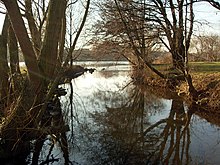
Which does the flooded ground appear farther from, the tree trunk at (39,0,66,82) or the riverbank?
the tree trunk at (39,0,66,82)

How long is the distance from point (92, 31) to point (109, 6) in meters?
2.93

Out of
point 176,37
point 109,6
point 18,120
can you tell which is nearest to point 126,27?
point 109,6

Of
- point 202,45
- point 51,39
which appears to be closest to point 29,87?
point 51,39

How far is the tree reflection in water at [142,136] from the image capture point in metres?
7.09

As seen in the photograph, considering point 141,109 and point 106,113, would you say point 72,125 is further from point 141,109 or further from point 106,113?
point 141,109

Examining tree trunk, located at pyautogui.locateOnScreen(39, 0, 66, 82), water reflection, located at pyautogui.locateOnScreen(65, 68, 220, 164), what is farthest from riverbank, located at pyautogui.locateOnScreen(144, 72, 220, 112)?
tree trunk, located at pyautogui.locateOnScreen(39, 0, 66, 82)

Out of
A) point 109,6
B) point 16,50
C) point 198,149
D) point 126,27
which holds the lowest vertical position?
point 198,149

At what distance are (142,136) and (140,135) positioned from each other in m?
0.13

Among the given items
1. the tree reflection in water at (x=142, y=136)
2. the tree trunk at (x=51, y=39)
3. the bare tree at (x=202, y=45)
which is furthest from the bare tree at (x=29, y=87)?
the bare tree at (x=202, y=45)

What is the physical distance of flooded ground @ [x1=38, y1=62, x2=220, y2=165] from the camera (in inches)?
280

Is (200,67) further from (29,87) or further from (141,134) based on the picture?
(29,87)

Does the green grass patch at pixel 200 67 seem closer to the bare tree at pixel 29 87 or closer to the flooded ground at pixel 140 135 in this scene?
the flooded ground at pixel 140 135

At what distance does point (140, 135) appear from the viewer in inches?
360

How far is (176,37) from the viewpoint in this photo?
18203 mm
